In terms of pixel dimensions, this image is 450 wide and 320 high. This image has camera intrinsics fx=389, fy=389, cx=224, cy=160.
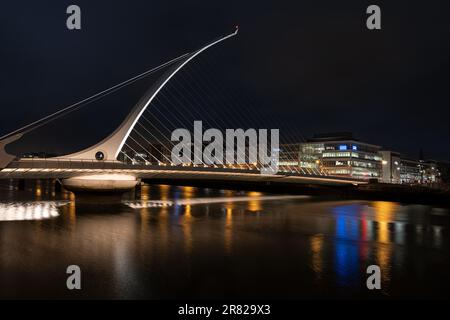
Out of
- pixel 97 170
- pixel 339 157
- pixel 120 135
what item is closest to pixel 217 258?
pixel 97 170

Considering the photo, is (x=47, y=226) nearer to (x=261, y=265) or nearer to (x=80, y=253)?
(x=80, y=253)

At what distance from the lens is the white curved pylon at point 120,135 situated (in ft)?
91.5

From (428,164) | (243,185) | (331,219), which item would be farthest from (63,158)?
(428,164)

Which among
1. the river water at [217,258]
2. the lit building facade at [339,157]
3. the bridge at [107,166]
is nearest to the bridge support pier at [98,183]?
the bridge at [107,166]

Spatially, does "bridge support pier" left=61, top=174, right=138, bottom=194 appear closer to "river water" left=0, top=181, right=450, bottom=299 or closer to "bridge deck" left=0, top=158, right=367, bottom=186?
"bridge deck" left=0, top=158, right=367, bottom=186

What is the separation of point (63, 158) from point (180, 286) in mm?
20170

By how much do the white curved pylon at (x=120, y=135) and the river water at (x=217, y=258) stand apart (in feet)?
23.3

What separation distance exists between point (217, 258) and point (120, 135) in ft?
65.8

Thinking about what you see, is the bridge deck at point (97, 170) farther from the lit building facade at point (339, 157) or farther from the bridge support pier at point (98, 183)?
the lit building facade at point (339, 157)

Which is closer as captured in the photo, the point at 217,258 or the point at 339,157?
the point at 217,258

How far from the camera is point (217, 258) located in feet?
38.9

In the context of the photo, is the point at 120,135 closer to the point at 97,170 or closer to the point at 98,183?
the point at 97,170

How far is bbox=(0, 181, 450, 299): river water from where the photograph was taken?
8.47m
